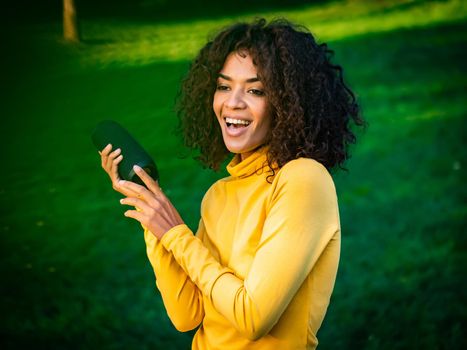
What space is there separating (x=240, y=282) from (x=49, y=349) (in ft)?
7.17

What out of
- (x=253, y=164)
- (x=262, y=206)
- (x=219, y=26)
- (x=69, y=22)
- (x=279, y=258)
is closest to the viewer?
(x=279, y=258)

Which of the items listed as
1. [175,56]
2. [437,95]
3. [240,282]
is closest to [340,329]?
[437,95]

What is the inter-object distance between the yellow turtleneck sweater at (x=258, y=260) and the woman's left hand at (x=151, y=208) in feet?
0.12

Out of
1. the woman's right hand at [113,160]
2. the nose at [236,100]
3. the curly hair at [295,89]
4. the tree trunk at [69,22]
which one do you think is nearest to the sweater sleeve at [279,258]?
the curly hair at [295,89]

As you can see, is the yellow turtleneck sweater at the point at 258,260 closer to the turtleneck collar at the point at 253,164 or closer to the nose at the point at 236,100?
the turtleneck collar at the point at 253,164

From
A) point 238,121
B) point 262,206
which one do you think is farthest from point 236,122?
point 262,206

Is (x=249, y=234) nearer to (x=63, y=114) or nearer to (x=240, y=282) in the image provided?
(x=240, y=282)

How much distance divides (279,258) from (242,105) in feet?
1.33

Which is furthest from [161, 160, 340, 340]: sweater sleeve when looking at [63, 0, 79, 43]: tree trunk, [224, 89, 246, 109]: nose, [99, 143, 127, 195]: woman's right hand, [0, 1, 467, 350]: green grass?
[63, 0, 79, 43]: tree trunk

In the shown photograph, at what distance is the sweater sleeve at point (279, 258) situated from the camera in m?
1.41

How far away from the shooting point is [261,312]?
4.63 feet

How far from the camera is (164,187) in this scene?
3576 mm

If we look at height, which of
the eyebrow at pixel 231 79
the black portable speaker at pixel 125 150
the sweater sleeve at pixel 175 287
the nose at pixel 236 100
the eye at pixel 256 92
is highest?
the eyebrow at pixel 231 79

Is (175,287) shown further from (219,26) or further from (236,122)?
(219,26)
